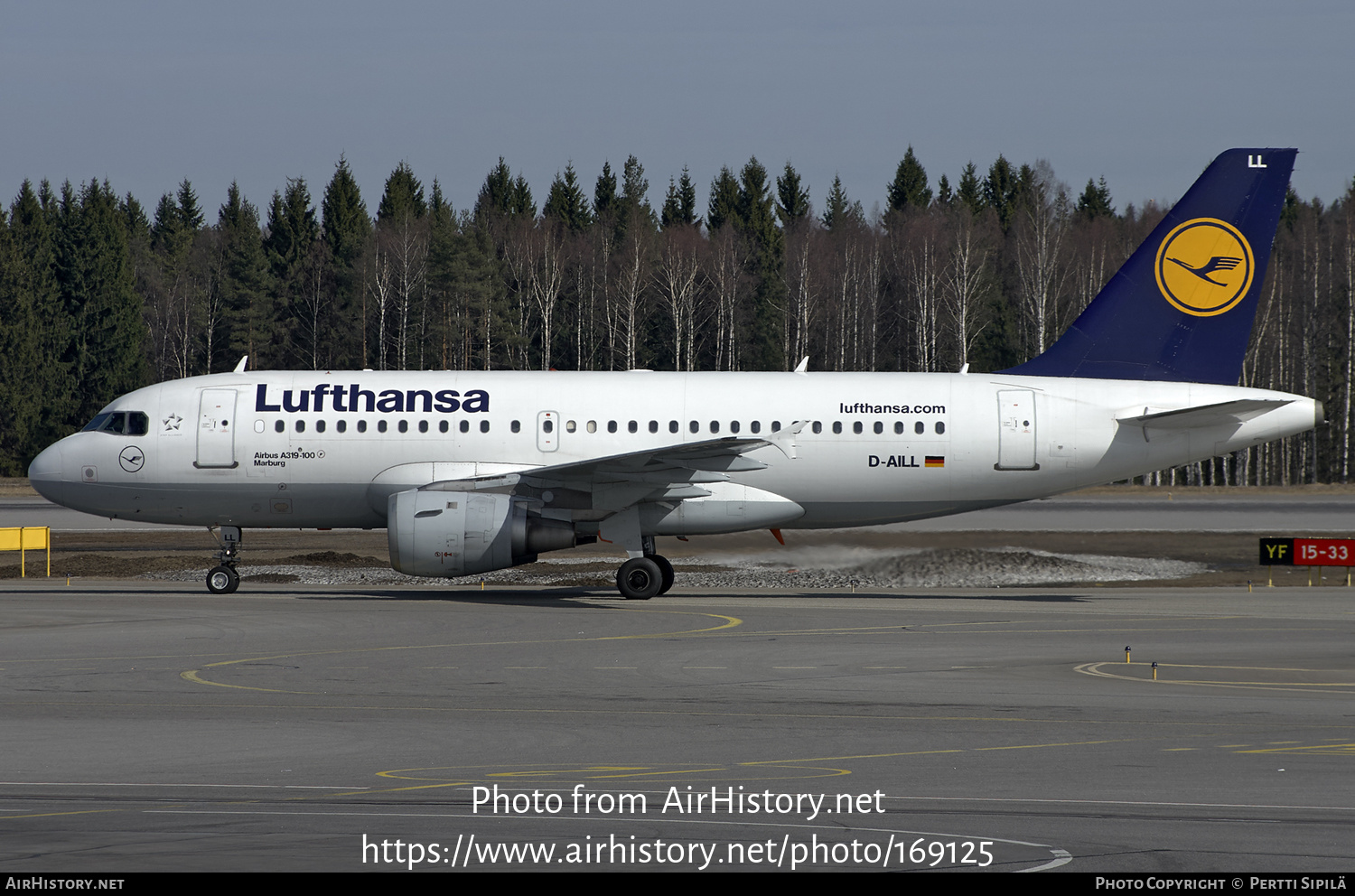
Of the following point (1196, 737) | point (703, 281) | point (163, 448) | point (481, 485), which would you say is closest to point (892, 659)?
point (1196, 737)

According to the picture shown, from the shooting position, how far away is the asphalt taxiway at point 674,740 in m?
8.77

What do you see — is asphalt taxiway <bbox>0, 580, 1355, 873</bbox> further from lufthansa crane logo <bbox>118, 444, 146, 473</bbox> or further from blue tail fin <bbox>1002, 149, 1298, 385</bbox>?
blue tail fin <bbox>1002, 149, 1298, 385</bbox>

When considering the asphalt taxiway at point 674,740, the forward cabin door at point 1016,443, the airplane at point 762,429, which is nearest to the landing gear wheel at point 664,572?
the airplane at point 762,429

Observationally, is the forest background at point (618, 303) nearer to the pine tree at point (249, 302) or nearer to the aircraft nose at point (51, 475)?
the pine tree at point (249, 302)

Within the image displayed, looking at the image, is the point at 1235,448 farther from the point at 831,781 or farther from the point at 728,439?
the point at 831,781

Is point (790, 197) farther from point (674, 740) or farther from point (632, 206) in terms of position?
point (674, 740)

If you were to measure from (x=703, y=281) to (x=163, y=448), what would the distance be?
71.6 metres

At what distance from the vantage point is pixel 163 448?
2695 centimetres

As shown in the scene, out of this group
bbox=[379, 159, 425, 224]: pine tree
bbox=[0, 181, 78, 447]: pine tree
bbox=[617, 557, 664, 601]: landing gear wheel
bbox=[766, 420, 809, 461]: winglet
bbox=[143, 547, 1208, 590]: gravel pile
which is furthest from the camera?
bbox=[379, 159, 425, 224]: pine tree

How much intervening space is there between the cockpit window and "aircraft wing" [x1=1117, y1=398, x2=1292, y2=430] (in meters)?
20.1

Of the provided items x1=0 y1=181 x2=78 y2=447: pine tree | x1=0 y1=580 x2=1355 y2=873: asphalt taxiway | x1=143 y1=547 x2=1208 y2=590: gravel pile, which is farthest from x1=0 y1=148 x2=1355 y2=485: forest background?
x1=0 y1=580 x2=1355 y2=873: asphalt taxiway

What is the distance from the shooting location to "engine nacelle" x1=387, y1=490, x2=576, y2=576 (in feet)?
81.0

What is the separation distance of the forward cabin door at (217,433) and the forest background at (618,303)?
5681cm

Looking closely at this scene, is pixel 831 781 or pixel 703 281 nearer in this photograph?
pixel 831 781
